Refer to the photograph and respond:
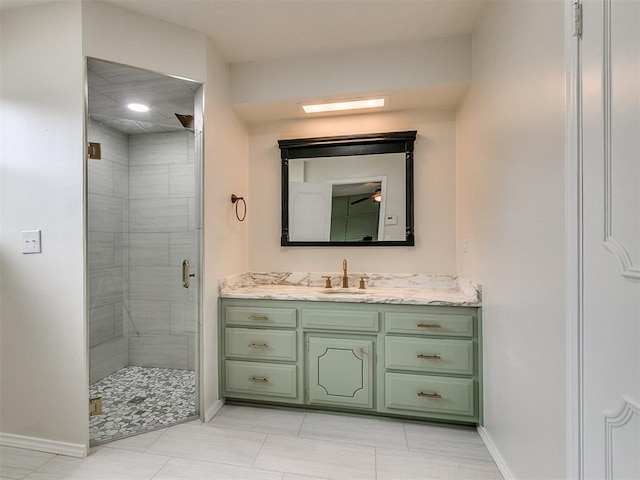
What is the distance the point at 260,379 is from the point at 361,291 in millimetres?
998

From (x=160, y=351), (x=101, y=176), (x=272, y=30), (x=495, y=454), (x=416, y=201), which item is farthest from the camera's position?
(x=416, y=201)

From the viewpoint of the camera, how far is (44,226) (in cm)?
174

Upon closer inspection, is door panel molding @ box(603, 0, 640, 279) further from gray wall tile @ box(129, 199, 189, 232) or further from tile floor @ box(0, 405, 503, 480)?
gray wall tile @ box(129, 199, 189, 232)

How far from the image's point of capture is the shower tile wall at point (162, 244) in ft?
6.95

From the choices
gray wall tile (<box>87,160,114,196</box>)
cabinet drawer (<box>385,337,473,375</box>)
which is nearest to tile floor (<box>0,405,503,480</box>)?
cabinet drawer (<box>385,337,473,375</box>)

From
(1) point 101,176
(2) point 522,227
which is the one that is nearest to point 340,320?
(2) point 522,227

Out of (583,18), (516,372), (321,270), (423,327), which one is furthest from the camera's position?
(321,270)

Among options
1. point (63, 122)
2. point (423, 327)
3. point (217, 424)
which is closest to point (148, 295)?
point (217, 424)

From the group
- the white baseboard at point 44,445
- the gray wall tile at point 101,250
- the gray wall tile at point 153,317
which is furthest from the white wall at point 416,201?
the white baseboard at point 44,445

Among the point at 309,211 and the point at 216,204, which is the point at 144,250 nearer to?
the point at 216,204

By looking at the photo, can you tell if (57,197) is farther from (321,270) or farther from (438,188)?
(438,188)

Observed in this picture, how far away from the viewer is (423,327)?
6.47 ft

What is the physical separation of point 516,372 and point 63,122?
9.12 feet

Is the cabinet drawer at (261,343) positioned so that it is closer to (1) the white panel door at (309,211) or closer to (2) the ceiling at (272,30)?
(1) the white panel door at (309,211)
